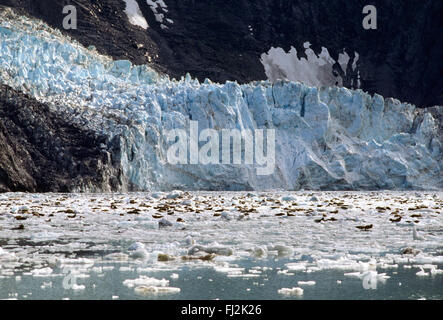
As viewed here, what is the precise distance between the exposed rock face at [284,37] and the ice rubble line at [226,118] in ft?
75.2

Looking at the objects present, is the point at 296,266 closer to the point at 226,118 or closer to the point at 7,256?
the point at 7,256

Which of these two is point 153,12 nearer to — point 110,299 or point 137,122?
point 137,122

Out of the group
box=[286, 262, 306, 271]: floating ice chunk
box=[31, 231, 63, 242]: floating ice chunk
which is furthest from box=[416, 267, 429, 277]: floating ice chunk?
box=[31, 231, 63, 242]: floating ice chunk

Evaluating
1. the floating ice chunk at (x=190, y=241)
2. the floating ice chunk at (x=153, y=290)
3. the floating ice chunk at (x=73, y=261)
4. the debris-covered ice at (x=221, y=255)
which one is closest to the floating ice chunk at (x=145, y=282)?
the debris-covered ice at (x=221, y=255)

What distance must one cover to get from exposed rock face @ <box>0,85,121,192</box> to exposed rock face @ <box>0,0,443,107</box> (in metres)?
29.3

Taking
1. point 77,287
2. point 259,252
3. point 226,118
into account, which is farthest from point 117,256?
point 226,118

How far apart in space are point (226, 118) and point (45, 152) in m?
11.6

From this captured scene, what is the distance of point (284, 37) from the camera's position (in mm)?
80312

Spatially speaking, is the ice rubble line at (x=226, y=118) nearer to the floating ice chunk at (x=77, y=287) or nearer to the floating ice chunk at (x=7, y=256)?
the floating ice chunk at (x=7, y=256)

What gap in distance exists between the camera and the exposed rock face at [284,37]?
225ft

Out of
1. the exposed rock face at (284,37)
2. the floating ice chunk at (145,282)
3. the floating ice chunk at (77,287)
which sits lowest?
the floating ice chunk at (145,282)

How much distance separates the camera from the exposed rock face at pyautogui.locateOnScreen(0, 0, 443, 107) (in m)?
68.5

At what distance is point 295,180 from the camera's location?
41.4m

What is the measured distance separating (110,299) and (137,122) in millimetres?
31531
